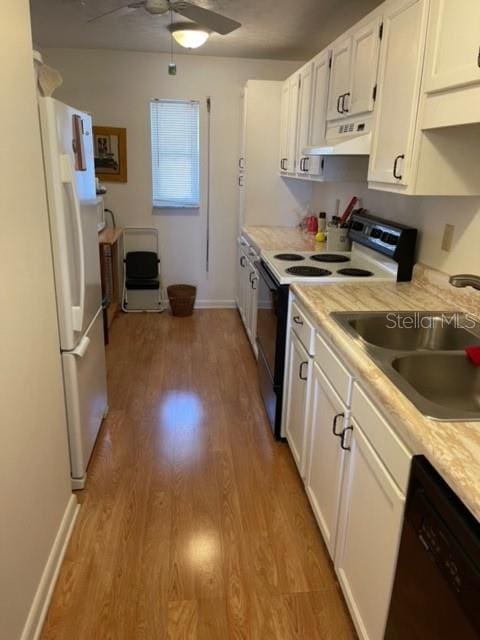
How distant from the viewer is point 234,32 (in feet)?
12.0

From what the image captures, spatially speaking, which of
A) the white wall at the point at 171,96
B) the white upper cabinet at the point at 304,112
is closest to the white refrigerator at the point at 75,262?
the white upper cabinet at the point at 304,112

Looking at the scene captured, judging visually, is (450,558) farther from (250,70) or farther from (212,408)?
(250,70)

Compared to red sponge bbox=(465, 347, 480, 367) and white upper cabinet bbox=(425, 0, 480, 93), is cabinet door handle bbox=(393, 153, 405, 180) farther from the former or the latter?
red sponge bbox=(465, 347, 480, 367)

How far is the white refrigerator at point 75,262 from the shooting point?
1838mm

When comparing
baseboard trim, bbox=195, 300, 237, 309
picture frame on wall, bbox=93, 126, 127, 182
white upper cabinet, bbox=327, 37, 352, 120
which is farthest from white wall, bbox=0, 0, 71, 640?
baseboard trim, bbox=195, 300, 237, 309

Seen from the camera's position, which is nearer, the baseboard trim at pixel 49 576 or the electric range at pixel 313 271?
the baseboard trim at pixel 49 576

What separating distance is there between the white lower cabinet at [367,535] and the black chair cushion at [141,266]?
364cm

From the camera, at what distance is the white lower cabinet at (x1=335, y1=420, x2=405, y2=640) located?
124 cm

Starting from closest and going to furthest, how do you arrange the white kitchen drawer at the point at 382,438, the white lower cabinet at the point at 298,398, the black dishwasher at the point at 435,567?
the black dishwasher at the point at 435,567 → the white kitchen drawer at the point at 382,438 → the white lower cabinet at the point at 298,398

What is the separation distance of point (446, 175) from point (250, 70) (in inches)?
132

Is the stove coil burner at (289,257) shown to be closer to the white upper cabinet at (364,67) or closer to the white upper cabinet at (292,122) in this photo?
the white upper cabinet at (364,67)

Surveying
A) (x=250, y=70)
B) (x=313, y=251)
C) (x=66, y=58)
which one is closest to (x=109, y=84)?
(x=66, y=58)

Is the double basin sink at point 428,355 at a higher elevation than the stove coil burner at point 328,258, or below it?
below

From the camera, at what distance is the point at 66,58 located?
14.3 feet
